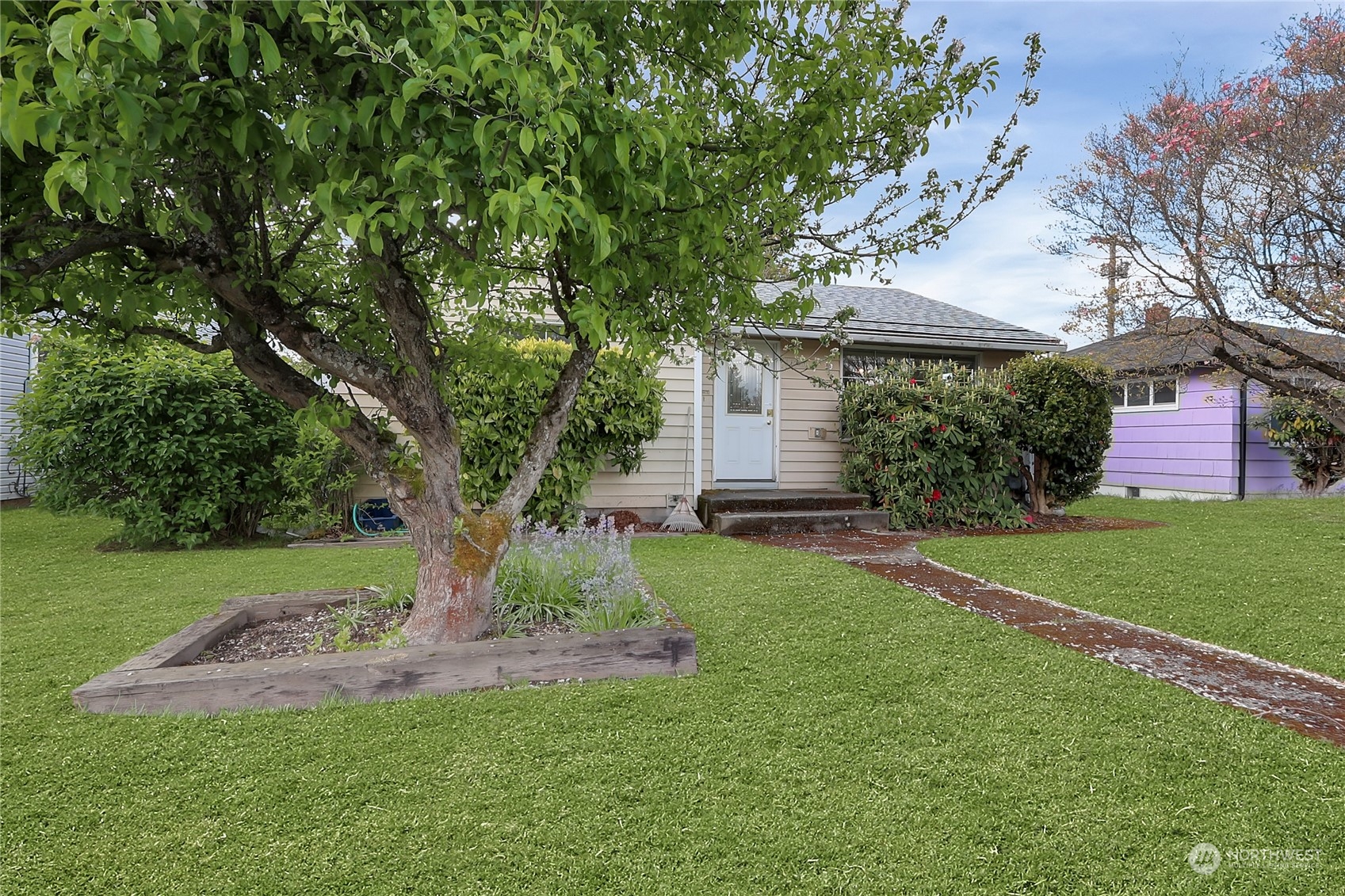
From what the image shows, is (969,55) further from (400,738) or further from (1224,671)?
(400,738)

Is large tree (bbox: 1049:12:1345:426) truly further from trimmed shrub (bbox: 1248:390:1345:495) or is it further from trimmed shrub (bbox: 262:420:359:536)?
trimmed shrub (bbox: 262:420:359:536)

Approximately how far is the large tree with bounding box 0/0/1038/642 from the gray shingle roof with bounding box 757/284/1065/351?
211 inches

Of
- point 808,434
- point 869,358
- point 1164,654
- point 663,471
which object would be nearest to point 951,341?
point 869,358

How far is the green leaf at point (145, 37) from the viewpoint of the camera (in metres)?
1.42

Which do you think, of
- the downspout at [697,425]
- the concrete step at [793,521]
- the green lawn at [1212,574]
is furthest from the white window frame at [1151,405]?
the downspout at [697,425]

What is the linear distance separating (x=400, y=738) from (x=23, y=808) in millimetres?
1092

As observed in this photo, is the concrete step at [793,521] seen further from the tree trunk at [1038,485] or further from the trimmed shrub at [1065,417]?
the tree trunk at [1038,485]

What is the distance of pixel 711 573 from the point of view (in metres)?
5.51

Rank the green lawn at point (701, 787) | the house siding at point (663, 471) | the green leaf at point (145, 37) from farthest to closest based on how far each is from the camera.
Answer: the house siding at point (663, 471) < the green lawn at point (701, 787) < the green leaf at point (145, 37)

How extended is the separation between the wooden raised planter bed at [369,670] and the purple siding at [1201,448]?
11034 millimetres

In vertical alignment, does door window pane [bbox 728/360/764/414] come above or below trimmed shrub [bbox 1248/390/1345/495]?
above

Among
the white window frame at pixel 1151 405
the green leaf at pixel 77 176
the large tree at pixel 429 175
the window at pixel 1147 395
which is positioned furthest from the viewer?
the window at pixel 1147 395

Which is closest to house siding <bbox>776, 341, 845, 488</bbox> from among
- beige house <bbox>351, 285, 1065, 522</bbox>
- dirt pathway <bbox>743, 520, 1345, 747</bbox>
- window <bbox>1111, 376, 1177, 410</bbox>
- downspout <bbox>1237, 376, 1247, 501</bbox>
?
beige house <bbox>351, 285, 1065, 522</bbox>

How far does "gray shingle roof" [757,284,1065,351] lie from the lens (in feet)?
31.5
